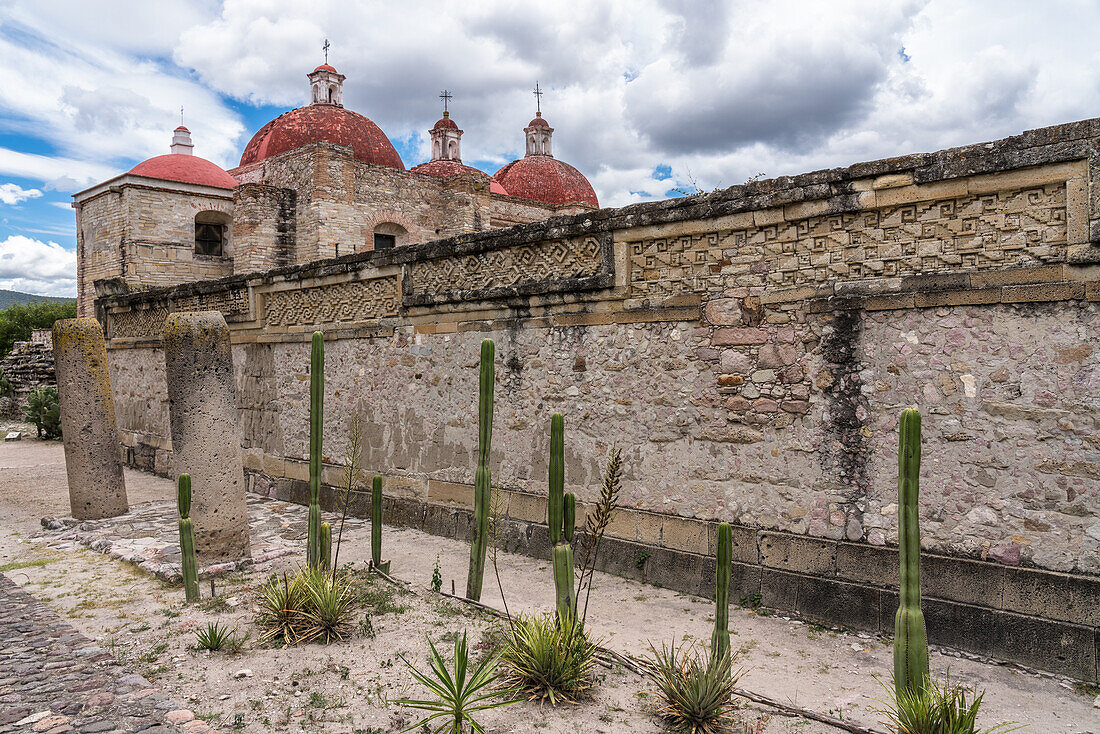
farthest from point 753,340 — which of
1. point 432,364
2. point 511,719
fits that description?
point 432,364

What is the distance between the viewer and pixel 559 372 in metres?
6.18

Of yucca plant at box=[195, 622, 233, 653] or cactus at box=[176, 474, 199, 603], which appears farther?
cactus at box=[176, 474, 199, 603]

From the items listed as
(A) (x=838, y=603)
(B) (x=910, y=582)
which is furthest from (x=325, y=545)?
(B) (x=910, y=582)

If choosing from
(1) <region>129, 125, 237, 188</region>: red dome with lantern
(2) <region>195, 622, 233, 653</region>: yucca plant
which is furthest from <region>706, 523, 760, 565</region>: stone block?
(1) <region>129, 125, 237, 188</region>: red dome with lantern

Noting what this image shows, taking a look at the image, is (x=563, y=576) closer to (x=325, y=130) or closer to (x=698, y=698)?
(x=698, y=698)

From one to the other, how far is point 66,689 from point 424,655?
1.84 metres

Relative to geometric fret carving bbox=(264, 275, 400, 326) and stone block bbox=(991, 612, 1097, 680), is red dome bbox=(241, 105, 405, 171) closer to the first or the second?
geometric fret carving bbox=(264, 275, 400, 326)

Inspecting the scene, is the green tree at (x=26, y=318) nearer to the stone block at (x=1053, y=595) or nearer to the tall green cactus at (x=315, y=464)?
the tall green cactus at (x=315, y=464)

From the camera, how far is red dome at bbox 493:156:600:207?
79.8 feet

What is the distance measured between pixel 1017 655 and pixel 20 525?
933 cm

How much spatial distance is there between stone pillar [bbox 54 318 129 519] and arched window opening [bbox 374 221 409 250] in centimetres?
1114

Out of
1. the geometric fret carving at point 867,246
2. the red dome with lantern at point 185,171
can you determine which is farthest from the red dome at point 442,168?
the geometric fret carving at point 867,246

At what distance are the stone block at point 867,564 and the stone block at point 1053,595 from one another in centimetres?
59

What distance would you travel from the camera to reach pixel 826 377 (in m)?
4.65
